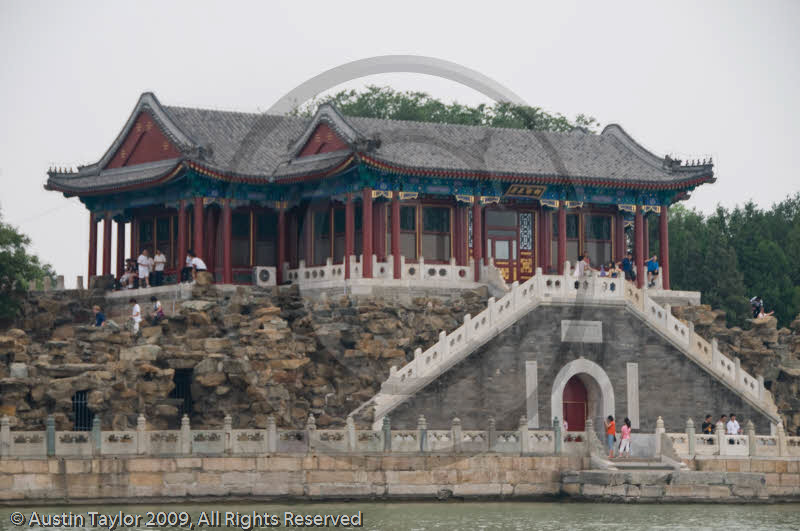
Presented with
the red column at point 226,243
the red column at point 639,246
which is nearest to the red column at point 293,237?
the red column at point 226,243

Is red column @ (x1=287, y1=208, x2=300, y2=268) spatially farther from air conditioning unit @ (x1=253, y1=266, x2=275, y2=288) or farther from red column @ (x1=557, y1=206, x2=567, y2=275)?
red column @ (x1=557, y1=206, x2=567, y2=275)

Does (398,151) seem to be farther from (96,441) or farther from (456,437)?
(96,441)

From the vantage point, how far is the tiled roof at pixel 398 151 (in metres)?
48.3

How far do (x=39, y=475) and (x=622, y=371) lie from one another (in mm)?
16562

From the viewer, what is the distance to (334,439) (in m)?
37.2

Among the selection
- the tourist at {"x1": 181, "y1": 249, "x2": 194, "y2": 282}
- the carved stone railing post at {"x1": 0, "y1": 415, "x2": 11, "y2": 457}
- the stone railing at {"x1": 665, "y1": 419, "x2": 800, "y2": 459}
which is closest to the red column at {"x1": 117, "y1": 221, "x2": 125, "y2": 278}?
the tourist at {"x1": 181, "y1": 249, "x2": 194, "y2": 282}

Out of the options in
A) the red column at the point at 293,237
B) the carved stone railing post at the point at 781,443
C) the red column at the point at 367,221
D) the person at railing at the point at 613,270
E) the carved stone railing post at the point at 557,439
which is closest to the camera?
the carved stone railing post at the point at 557,439

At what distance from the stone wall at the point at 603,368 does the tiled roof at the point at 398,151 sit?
6.74 meters

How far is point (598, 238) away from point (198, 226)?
12997 millimetres

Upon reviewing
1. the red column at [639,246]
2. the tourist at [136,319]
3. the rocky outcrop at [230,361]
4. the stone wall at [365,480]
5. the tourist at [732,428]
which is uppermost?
the red column at [639,246]

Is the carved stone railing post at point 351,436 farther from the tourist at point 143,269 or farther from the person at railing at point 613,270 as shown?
the tourist at point 143,269

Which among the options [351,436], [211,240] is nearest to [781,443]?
[351,436]

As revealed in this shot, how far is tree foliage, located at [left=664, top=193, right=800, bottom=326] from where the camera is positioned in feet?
215

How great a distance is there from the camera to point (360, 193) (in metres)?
47.5
